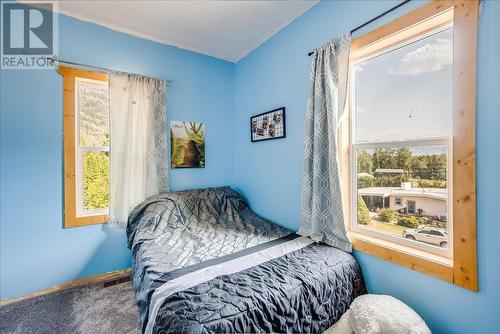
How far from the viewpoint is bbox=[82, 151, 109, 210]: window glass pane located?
2287mm

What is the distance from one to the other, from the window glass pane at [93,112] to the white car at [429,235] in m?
2.84

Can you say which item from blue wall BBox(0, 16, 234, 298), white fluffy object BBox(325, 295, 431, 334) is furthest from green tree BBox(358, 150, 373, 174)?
blue wall BBox(0, 16, 234, 298)

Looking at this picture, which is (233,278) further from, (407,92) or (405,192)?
(407,92)

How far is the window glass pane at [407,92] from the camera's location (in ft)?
4.40

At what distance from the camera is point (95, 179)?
2332 mm

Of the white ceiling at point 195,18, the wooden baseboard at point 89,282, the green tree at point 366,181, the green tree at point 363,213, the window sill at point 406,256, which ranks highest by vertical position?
the white ceiling at point 195,18

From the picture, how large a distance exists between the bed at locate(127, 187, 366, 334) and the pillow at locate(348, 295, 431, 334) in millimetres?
149

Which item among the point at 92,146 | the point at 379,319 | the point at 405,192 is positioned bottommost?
the point at 379,319

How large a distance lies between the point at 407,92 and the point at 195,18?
1985 millimetres

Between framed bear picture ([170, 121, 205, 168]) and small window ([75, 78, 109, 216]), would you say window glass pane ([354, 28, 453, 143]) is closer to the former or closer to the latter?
framed bear picture ([170, 121, 205, 168])

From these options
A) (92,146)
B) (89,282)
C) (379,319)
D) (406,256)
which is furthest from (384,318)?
(92,146)

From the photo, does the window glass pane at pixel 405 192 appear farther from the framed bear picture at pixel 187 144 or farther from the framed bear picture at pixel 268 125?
the framed bear picture at pixel 187 144

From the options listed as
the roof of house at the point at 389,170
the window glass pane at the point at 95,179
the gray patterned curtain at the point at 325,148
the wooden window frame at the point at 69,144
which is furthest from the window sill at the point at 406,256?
the wooden window frame at the point at 69,144

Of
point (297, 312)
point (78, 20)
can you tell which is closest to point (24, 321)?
point (297, 312)
